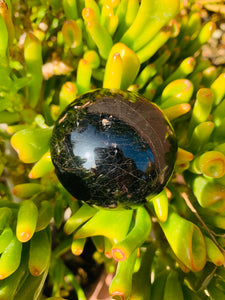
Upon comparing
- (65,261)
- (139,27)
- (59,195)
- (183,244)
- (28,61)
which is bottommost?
(65,261)

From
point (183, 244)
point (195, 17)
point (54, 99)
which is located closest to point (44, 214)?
point (183, 244)

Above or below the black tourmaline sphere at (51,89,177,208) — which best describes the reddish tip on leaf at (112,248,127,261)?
below

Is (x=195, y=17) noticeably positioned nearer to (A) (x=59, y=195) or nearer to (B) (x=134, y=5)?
(B) (x=134, y=5)

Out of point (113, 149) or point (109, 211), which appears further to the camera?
point (109, 211)

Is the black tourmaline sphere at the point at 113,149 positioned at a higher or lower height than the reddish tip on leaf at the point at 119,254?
higher
